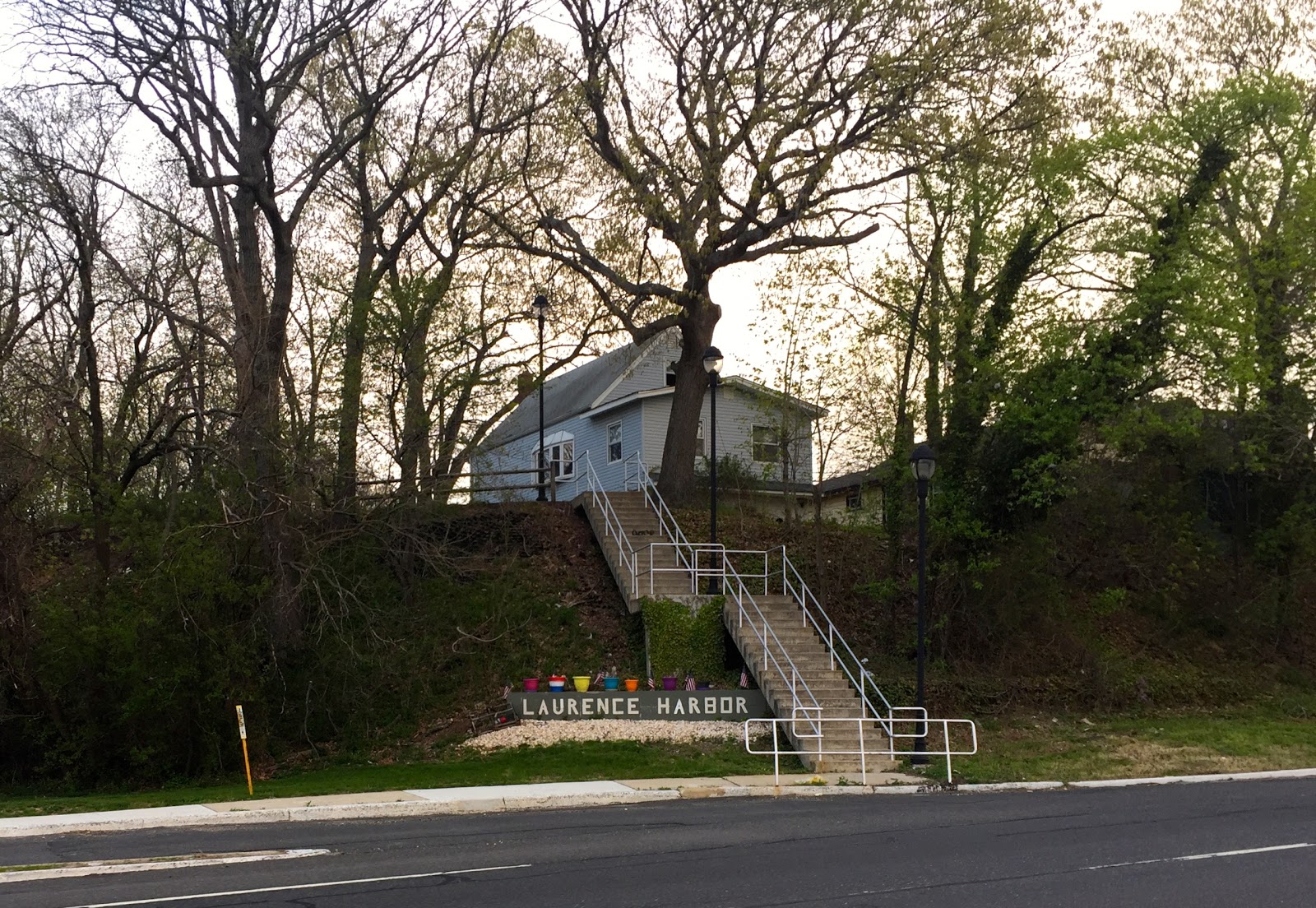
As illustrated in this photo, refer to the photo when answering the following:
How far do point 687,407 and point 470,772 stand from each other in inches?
556

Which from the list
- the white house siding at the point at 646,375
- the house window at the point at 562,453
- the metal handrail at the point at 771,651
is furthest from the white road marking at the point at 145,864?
the house window at the point at 562,453

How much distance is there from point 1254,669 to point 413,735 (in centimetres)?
1930

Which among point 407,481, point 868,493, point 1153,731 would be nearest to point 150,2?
point 407,481

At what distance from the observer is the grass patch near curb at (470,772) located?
1744 cm

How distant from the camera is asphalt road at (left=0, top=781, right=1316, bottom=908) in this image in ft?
32.5

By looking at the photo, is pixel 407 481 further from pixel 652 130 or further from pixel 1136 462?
pixel 1136 462

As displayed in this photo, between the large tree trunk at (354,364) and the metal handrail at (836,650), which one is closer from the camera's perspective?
the metal handrail at (836,650)

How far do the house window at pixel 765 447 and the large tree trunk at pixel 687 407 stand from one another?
62.1 inches

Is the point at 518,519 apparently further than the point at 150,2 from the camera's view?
Yes

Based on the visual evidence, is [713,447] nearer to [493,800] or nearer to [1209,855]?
[493,800]

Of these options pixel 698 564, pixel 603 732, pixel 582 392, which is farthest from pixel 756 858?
pixel 582 392

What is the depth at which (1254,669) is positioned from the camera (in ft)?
95.9

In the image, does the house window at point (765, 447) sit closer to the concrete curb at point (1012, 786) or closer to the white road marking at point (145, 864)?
the concrete curb at point (1012, 786)

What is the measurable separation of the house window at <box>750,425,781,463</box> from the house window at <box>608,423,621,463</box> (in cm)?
999
